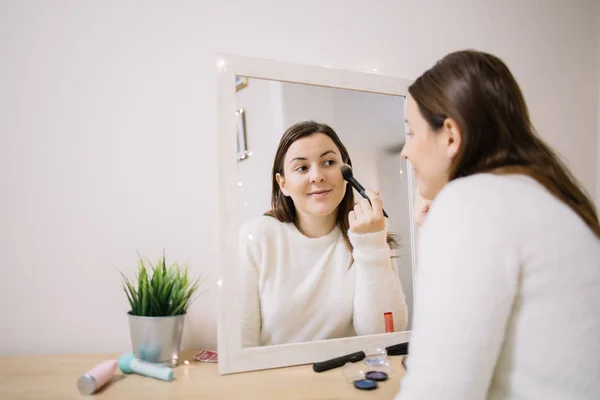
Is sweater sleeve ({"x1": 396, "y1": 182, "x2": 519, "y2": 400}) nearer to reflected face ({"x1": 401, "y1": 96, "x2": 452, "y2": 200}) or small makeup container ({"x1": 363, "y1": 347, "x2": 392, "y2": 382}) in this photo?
reflected face ({"x1": 401, "y1": 96, "x2": 452, "y2": 200})

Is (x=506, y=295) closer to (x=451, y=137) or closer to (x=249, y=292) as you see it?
(x=451, y=137)

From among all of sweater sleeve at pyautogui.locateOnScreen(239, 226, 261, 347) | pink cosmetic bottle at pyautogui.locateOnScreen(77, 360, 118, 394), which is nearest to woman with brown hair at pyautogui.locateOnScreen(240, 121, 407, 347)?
sweater sleeve at pyautogui.locateOnScreen(239, 226, 261, 347)

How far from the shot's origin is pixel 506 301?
0.49m

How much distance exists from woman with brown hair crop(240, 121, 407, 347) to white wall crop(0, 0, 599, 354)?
0.14 m

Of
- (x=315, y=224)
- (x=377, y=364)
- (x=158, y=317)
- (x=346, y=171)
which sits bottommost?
(x=377, y=364)

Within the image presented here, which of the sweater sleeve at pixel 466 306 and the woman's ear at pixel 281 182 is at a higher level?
the woman's ear at pixel 281 182

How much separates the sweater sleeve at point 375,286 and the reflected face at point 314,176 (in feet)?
0.29

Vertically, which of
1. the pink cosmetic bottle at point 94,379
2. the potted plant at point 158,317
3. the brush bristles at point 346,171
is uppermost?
the brush bristles at point 346,171

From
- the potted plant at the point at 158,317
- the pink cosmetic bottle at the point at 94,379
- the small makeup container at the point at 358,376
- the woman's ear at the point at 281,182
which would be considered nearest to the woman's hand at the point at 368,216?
the woman's ear at the point at 281,182

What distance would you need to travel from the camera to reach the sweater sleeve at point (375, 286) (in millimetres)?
926

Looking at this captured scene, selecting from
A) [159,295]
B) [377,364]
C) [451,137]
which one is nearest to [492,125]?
[451,137]

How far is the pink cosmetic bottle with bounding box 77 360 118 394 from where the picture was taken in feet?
2.20

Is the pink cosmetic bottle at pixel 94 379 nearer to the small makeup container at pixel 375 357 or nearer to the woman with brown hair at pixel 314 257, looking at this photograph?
the woman with brown hair at pixel 314 257

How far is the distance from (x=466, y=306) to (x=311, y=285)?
0.45m
